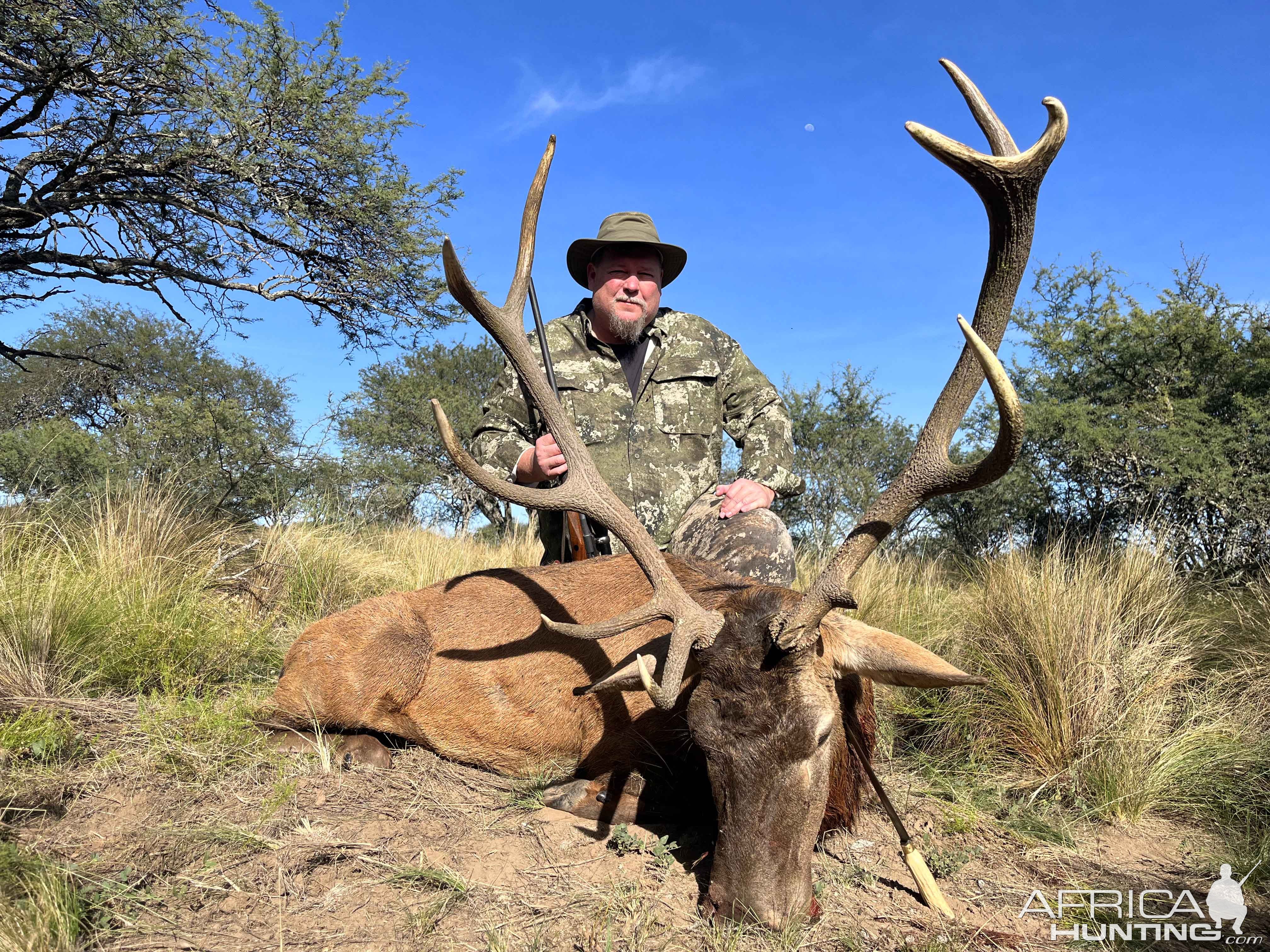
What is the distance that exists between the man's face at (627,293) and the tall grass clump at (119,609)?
3.39m

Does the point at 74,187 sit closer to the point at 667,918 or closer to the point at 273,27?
the point at 273,27

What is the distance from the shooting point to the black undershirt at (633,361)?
19.7ft

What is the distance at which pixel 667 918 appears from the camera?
9.05 ft

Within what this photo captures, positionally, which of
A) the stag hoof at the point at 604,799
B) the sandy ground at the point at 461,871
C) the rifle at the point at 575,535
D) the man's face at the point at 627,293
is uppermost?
the man's face at the point at 627,293

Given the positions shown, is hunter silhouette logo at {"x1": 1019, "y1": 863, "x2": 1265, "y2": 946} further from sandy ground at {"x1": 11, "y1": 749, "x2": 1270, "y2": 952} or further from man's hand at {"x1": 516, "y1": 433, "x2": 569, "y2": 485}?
man's hand at {"x1": 516, "y1": 433, "x2": 569, "y2": 485}

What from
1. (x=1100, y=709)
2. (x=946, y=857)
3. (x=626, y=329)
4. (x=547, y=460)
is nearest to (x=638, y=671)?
(x=946, y=857)

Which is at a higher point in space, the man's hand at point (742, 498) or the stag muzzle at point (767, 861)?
the man's hand at point (742, 498)

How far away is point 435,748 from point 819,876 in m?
2.13

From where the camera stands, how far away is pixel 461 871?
304 cm

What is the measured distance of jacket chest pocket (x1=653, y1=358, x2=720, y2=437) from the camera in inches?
233

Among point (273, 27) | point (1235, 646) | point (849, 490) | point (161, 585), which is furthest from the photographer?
point (849, 490)

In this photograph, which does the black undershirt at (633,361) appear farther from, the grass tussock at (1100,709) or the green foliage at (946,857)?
the green foliage at (946,857)

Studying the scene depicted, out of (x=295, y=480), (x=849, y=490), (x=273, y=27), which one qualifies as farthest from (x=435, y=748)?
(x=849, y=490)

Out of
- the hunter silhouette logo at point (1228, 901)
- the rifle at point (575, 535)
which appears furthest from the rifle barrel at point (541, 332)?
the hunter silhouette logo at point (1228, 901)
